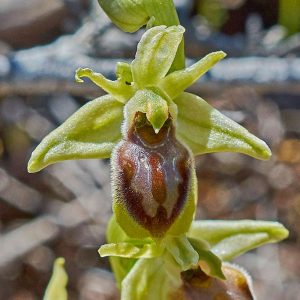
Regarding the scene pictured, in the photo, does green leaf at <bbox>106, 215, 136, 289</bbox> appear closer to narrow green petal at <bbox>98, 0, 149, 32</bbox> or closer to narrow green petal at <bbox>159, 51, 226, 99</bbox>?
narrow green petal at <bbox>159, 51, 226, 99</bbox>

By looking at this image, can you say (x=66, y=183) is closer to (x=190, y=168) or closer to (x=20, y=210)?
(x=20, y=210)

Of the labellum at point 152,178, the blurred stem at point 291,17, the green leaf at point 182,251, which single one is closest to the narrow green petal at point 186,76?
the labellum at point 152,178

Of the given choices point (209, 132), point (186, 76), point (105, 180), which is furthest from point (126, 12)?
point (105, 180)

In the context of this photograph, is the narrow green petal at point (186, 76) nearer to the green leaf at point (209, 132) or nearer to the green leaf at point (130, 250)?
the green leaf at point (209, 132)

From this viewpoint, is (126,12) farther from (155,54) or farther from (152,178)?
(152,178)

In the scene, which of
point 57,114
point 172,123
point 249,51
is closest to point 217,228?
point 172,123

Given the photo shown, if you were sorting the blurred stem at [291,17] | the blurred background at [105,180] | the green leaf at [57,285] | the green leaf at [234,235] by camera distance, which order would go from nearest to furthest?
the green leaf at [57,285], the green leaf at [234,235], the blurred background at [105,180], the blurred stem at [291,17]
